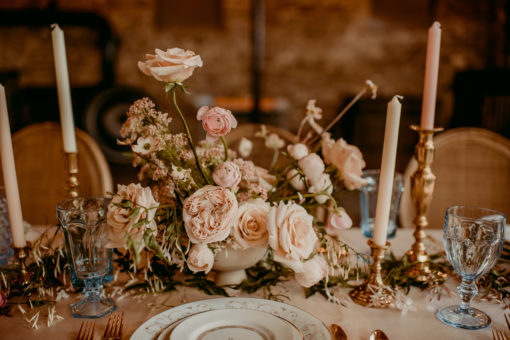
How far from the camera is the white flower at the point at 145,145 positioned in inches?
31.1

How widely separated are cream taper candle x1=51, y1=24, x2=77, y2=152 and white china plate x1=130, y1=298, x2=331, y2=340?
461mm

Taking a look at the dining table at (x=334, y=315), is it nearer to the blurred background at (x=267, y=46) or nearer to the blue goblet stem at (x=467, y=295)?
the blue goblet stem at (x=467, y=295)

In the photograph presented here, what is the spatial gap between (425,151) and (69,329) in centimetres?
84

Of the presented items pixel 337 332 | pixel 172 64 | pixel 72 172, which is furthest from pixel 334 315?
pixel 72 172

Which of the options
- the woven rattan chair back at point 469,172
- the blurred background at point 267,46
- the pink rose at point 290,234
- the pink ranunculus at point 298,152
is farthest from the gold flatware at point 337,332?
the blurred background at point 267,46

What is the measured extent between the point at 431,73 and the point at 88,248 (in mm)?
824

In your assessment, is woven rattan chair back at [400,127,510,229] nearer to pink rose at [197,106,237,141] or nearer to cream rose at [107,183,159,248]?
pink rose at [197,106,237,141]

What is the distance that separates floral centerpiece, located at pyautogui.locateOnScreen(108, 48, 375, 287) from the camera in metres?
0.74

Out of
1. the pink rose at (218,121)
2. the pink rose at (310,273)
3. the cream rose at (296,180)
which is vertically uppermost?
the pink rose at (218,121)

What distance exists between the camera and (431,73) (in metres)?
0.93

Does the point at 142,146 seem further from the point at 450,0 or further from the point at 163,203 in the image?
the point at 450,0

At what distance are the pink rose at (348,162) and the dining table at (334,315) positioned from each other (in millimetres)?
244

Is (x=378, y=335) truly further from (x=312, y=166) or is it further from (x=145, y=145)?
(x=145, y=145)

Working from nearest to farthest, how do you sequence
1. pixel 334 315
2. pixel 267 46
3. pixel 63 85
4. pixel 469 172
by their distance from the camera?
pixel 334 315, pixel 63 85, pixel 469 172, pixel 267 46
